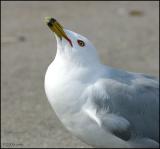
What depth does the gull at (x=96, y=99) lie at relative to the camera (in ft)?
12.8

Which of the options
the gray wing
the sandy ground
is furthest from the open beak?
the sandy ground

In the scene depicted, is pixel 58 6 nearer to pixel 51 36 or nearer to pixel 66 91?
pixel 51 36

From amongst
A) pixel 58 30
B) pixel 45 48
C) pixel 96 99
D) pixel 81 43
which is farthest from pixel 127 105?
pixel 45 48

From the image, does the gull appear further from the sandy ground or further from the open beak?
the sandy ground

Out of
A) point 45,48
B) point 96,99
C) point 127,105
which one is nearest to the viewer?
point 96,99

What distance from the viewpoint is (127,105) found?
13.2 feet

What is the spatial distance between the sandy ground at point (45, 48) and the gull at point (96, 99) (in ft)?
3.18

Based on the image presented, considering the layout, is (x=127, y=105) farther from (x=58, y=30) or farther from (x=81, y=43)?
(x=58, y=30)

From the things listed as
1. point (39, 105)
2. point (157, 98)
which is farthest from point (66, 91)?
point (39, 105)

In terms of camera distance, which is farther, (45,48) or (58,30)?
(45,48)

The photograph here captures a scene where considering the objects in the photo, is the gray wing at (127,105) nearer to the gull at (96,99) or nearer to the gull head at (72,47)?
the gull at (96,99)

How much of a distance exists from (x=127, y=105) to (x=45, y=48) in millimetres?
3747

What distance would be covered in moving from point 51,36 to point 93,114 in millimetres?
4305

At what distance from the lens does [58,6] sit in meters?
9.50
